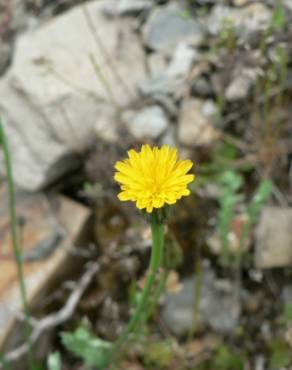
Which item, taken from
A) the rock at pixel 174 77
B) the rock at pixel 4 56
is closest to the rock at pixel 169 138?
the rock at pixel 174 77

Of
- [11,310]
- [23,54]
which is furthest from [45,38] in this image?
[11,310]

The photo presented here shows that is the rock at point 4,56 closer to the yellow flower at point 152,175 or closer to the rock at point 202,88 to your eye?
the rock at point 202,88

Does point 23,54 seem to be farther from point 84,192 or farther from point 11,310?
point 11,310

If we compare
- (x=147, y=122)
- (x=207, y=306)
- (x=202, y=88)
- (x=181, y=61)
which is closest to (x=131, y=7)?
(x=181, y=61)

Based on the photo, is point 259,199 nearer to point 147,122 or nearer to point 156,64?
point 147,122

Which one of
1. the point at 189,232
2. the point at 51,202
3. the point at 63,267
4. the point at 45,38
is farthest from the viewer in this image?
the point at 45,38

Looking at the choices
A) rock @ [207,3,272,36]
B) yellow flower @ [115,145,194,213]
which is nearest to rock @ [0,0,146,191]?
rock @ [207,3,272,36]
